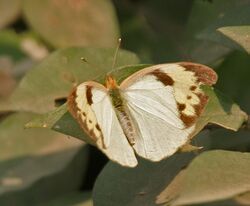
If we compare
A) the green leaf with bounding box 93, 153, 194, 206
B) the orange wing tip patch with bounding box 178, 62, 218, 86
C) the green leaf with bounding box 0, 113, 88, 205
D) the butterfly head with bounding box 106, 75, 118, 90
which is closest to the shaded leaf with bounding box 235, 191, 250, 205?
the green leaf with bounding box 93, 153, 194, 206

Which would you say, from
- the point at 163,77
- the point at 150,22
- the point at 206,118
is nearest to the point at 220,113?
the point at 206,118

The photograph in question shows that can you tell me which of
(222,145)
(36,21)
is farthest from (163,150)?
(36,21)

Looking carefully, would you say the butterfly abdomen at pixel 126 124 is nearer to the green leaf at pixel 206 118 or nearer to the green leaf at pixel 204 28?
the green leaf at pixel 206 118

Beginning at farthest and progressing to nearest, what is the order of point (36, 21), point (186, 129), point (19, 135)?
point (36, 21) < point (19, 135) < point (186, 129)

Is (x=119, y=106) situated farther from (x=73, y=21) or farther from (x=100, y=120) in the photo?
(x=73, y=21)

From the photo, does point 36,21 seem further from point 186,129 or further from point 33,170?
point 186,129

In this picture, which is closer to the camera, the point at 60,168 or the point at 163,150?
the point at 163,150
